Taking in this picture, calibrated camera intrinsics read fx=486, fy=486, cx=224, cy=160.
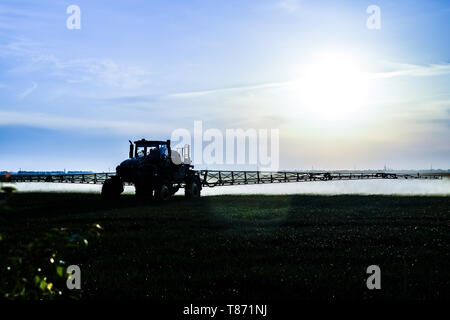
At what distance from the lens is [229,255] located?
42.5 ft

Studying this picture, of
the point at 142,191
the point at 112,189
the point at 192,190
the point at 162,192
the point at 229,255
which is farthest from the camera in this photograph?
the point at 192,190

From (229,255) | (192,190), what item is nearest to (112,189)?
(192,190)

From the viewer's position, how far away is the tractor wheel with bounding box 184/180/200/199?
1447 inches

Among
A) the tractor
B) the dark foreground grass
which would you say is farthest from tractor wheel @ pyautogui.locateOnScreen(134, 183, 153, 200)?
the dark foreground grass

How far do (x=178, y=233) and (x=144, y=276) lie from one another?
20.1ft

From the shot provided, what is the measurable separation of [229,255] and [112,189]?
2168 cm

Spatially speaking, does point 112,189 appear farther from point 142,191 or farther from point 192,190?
point 192,190

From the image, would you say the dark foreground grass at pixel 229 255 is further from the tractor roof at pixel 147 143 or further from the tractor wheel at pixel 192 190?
the tractor wheel at pixel 192 190

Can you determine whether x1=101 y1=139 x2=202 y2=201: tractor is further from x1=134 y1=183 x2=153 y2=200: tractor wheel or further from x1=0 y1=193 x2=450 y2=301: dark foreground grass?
x1=0 y1=193 x2=450 y2=301: dark foreground grass

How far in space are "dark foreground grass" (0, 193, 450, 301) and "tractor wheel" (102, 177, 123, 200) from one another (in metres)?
10.8

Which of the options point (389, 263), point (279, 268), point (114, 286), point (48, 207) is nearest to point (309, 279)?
point (279, 268)

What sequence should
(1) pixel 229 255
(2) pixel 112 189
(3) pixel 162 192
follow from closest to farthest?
(1) pixel 229 255
(3) pixel 162 192
(2) pixel 112 189

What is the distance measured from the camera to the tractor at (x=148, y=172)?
3247 cm
